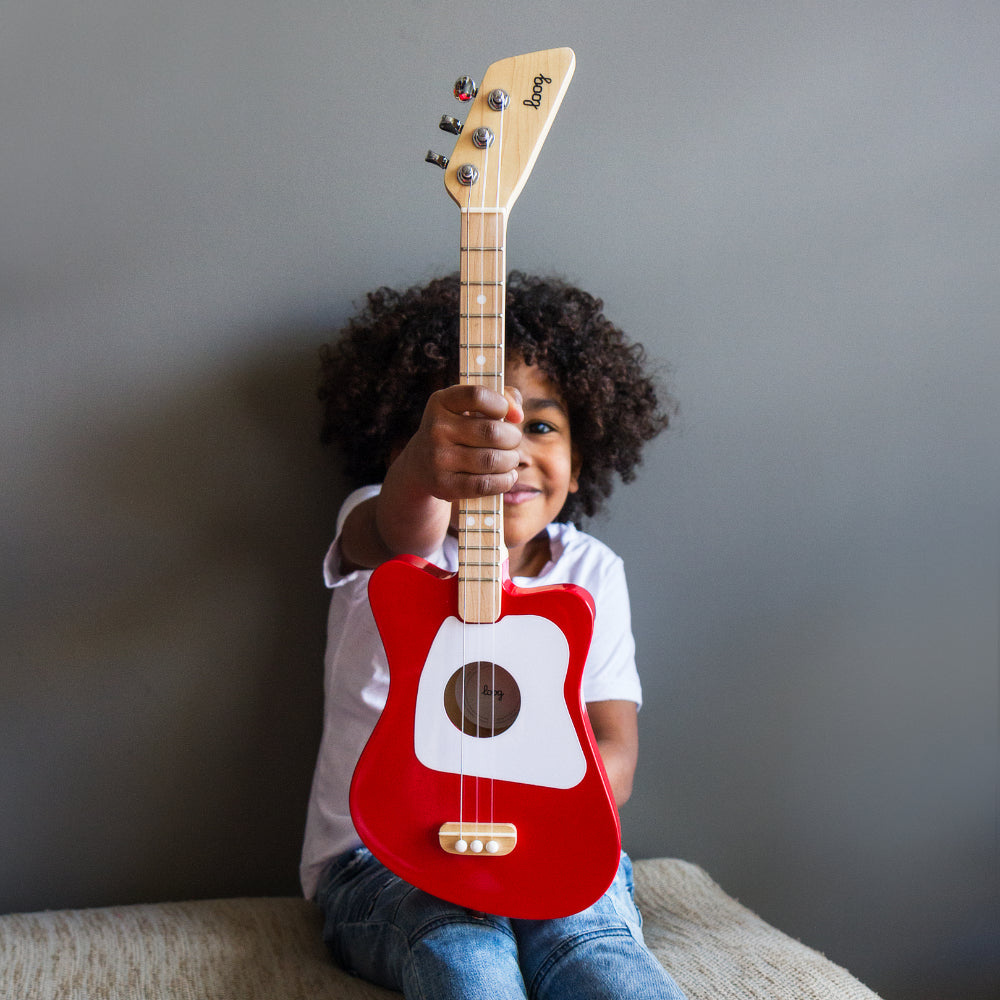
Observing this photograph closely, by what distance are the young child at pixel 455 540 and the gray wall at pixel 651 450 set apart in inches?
3.0

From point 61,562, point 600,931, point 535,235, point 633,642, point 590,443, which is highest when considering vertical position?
point 535,235

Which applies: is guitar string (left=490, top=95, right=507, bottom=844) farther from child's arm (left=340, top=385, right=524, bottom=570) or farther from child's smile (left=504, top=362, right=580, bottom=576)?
child's smile (left=504, top=362, right=580, bottom=576)

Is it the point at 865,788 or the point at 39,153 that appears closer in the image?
the point at 39,153

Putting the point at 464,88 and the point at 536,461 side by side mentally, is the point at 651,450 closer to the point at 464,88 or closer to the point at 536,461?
the point at 536,461

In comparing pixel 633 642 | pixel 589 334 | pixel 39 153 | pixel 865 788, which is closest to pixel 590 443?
pixel 589 334

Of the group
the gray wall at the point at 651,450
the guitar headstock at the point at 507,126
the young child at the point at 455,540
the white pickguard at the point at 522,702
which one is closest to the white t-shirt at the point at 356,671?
the young child at the point at 455,540

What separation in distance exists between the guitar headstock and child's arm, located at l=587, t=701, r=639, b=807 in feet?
1.89

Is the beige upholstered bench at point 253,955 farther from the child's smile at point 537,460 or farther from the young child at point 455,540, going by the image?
the child's smile at point 537,460

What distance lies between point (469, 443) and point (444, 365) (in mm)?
317

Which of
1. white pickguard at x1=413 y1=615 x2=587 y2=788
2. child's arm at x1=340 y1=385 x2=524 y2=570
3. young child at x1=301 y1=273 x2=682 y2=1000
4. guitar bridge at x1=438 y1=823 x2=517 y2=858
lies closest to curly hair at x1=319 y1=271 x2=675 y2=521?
young child at x1=301 y1=273 x2=682 y2=1000

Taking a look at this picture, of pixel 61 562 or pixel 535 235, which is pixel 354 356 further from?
pixel 61 562

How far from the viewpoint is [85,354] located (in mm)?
1079

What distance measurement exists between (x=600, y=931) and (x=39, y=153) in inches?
39.8

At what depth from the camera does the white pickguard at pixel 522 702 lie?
80 cm
